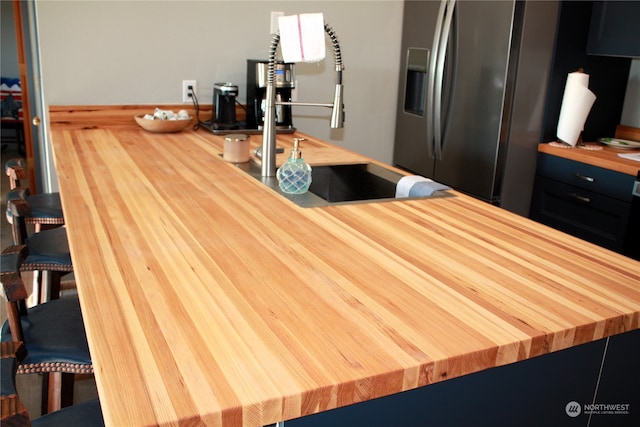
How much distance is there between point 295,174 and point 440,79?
154cm

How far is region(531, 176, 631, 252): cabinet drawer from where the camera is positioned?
110 inches

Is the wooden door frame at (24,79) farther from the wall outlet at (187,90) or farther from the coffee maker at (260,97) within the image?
the coffee maker at (260,97)

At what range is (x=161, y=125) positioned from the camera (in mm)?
2920

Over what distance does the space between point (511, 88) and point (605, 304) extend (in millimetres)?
1886

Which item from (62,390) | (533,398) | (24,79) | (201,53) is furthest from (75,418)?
(24,79)

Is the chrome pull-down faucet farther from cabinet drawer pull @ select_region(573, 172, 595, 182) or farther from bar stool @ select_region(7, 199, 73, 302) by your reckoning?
cabinet drawer pull @ select_region(573, 172, 595, 182)

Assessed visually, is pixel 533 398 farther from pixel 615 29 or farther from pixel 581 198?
pixel 615 29

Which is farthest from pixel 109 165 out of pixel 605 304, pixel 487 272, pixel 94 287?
pixel 605 304

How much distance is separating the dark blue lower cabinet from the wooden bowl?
2.21 m

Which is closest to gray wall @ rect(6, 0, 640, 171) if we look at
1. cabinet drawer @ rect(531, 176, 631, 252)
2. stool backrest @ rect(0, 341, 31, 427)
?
cabinet drawer @ rect(531, 176, 631, 252)

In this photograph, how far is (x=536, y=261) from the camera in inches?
56.9

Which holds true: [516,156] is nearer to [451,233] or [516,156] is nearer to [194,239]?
[451,233]

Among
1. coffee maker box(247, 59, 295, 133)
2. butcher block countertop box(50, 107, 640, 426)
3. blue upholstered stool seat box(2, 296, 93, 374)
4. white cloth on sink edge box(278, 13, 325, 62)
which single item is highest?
white cloth on sink edge box(278, 13, 325, 62)

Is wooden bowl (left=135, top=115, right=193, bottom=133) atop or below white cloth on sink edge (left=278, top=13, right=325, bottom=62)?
below
